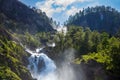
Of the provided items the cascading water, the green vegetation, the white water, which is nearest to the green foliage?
the white water

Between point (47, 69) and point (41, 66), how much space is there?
5.06 m

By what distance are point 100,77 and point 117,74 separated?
8413 millimetres

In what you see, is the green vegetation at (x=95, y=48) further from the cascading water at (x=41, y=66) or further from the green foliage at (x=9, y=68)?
the green foliage at (x=9, y=68)

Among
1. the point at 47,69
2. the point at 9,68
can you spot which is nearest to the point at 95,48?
the point at 47,69

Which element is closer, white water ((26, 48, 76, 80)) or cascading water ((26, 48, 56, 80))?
white water ((26, 48, 76, 80))

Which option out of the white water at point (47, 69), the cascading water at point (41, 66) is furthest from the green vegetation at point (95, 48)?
the cascading water at point (41, 66)

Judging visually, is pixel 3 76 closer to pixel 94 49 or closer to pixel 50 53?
pixel 94 49

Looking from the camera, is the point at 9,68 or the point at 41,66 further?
the point at 41,66

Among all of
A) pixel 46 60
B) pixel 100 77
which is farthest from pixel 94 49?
pixel 100 77

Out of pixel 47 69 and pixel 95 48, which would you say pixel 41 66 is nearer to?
pixel 47 69

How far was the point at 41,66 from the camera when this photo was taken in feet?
483

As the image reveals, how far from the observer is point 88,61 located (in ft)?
357

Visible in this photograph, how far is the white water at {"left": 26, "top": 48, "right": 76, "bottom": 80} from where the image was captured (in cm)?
12734

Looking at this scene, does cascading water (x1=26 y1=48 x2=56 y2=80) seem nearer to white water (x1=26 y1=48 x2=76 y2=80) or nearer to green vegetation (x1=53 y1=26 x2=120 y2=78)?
white water (x1=26 y1=48 x2=76 y2=80)
